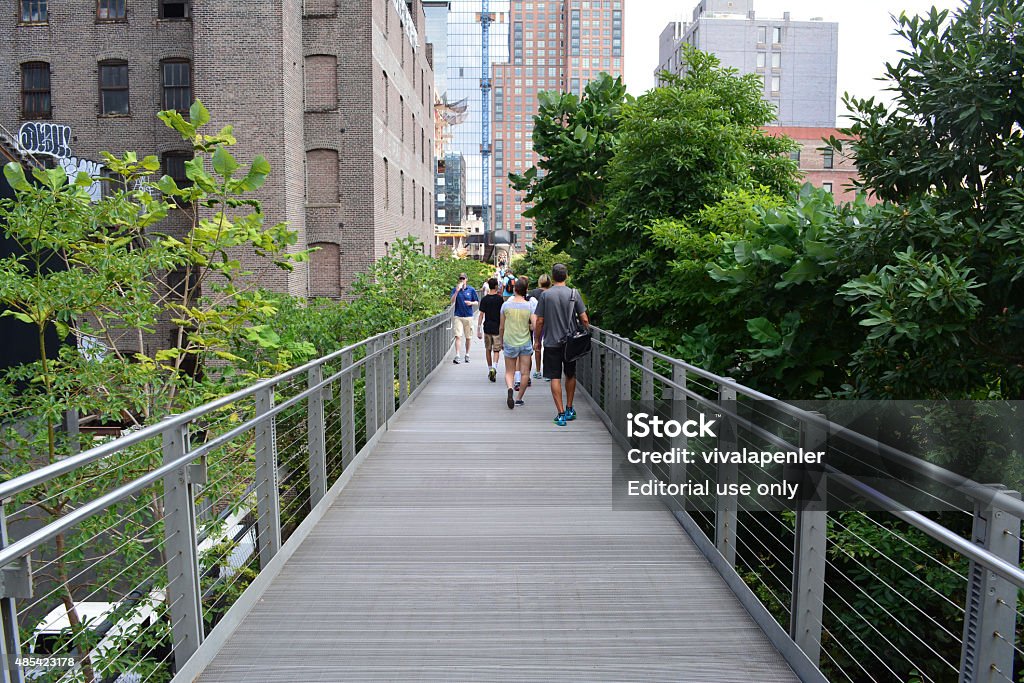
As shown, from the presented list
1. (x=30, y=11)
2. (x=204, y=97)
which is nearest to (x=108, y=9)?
(x=30, y=11)

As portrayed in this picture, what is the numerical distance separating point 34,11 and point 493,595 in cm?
3249

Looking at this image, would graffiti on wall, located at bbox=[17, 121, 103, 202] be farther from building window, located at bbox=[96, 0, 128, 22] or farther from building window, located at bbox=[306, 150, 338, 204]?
building window, located at bbox=[306, 150, 338, 204]

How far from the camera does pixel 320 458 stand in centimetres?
664

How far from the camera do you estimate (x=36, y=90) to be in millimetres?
29797

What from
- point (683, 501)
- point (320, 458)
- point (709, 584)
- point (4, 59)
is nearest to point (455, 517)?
point (320, 458)

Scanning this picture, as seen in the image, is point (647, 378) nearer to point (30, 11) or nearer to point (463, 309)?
point (463, 309)

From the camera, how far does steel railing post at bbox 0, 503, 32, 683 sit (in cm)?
271

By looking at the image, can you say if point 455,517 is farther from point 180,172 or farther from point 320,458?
point 180,172

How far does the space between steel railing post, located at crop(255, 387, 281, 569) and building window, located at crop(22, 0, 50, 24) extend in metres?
30.5

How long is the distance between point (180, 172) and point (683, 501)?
26.4 m

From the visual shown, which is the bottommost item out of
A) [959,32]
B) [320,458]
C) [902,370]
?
[320,458]

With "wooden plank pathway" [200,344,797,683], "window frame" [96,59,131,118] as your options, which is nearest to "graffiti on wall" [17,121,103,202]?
"window frame" [96,59,131,118]

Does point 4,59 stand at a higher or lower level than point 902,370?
higher

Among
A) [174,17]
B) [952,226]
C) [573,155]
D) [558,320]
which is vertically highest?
[174,17]
